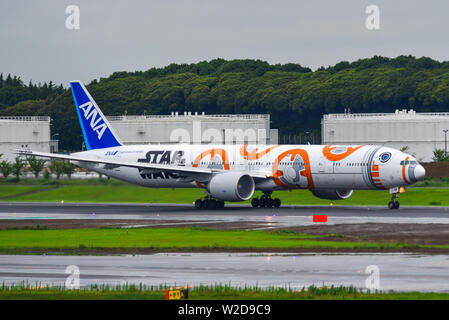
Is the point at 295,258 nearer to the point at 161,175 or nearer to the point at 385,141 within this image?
the point at 161,175

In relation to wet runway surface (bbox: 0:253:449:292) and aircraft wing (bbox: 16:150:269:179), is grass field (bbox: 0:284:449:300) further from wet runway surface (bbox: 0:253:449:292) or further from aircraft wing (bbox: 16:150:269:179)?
aircraft wing (bbox: 16:150:269:179)

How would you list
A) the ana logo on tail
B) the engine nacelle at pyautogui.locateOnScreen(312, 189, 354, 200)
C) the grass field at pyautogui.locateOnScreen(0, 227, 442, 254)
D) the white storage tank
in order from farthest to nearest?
the white storage tank < the ana logo on tail < the engine nacelle at pyautogui.locateOnScreen(312, 189, 354, 200) < the grass field at pyautogui.locateOnScreen(0, 227, 442, 254)

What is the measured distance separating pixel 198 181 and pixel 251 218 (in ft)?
44.6

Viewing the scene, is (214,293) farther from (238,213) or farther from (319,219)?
(238,213)

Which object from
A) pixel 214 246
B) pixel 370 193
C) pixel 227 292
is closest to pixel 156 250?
pixel 214 246

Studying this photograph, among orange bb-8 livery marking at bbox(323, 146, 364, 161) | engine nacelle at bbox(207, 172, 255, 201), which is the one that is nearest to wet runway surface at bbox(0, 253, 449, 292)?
engine nacelle at bbox(207, 172, 255, 201)

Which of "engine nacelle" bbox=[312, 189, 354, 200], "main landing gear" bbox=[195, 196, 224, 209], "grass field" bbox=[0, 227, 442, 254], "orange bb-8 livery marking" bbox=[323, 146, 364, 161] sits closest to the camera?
"grass field" bbox=[0, 227, 442, 254]

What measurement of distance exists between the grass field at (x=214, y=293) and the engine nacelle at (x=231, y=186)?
38.7m

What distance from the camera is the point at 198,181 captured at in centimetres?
6869

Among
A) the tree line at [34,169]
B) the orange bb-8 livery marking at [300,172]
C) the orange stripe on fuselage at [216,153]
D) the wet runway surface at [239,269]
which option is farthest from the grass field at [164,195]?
the wet runway surface at [239,269]

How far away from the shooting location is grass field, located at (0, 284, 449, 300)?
934 inches

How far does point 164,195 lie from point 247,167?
13697mm

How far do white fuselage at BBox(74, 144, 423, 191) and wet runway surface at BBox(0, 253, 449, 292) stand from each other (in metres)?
28.7

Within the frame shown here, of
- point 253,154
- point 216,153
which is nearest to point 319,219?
point 253,154
